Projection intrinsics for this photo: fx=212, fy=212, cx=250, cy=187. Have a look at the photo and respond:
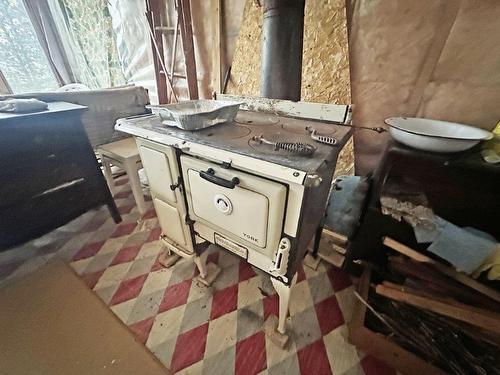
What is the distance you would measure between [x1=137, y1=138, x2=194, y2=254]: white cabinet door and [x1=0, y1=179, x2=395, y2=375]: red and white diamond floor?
309mm

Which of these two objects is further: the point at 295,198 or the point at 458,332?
the point at 458,332

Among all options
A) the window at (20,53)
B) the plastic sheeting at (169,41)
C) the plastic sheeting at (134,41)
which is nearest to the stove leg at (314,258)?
the plastic sheeting at (169,41)

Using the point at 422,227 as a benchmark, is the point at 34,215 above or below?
below

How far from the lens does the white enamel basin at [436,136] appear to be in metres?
0.73

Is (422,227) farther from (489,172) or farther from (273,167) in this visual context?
(273,167)

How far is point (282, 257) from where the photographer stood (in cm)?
71

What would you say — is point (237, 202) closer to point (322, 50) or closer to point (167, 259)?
point (167, 259)

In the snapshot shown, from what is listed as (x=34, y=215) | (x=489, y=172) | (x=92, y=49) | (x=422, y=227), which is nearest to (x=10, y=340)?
(x=34, y=215)

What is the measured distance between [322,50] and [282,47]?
452 mm

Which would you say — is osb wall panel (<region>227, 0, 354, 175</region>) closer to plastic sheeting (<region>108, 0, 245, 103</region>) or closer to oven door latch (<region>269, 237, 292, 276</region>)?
plastic sheeting (<region>108, 0, 245, 103</region>)

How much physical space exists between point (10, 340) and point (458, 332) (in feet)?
6.30

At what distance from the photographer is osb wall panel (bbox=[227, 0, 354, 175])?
4.13 feet

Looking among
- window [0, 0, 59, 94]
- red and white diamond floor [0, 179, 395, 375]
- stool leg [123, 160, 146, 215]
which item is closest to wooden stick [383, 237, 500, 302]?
red and white diamond floor [0, 179, 395, 375]

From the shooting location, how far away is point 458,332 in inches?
32.8
